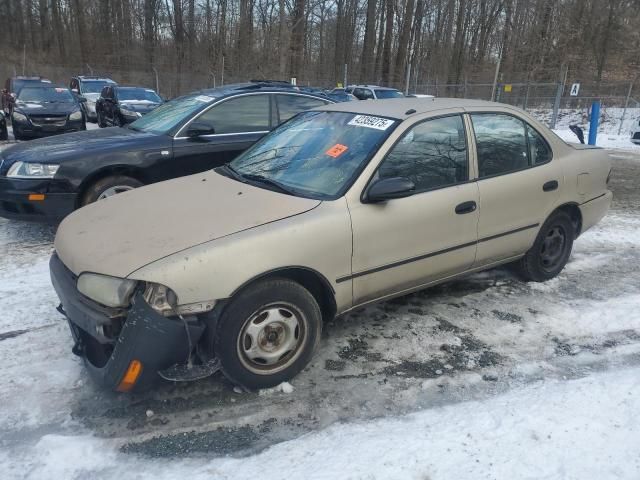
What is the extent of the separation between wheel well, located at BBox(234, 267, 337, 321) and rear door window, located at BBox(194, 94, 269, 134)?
3323mm

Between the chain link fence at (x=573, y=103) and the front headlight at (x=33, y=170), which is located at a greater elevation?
the chain link fence at (x=573, y=103)

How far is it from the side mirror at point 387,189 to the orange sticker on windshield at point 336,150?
1.37 feet

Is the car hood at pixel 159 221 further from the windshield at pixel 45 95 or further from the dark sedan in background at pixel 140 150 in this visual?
the windshield at pixel 45 95

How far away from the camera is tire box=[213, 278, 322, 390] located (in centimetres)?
282

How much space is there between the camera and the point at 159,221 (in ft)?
10.3

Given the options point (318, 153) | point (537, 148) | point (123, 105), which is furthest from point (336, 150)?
point (123, 105)

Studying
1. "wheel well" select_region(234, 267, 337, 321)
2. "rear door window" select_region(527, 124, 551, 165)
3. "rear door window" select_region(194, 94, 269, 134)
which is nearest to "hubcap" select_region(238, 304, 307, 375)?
"wheel well" select_region(234, 267, 337, 321)

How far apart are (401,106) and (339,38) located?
41433 millimetres

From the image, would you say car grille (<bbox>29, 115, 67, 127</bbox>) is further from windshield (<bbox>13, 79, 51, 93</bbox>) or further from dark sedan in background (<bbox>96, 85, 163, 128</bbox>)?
windshield (<bbox>13, 79, 51, 93</bbox>)

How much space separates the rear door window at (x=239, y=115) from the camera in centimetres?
600

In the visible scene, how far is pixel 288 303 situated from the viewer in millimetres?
3004

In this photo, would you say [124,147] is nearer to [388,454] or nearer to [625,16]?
[388,454]

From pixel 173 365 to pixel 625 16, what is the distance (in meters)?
38.9

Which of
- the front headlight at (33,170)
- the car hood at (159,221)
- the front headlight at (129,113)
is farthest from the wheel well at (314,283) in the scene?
the front headlight at (129,113)
